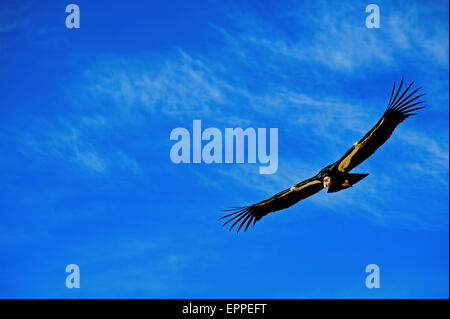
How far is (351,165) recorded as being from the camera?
31.0 m
